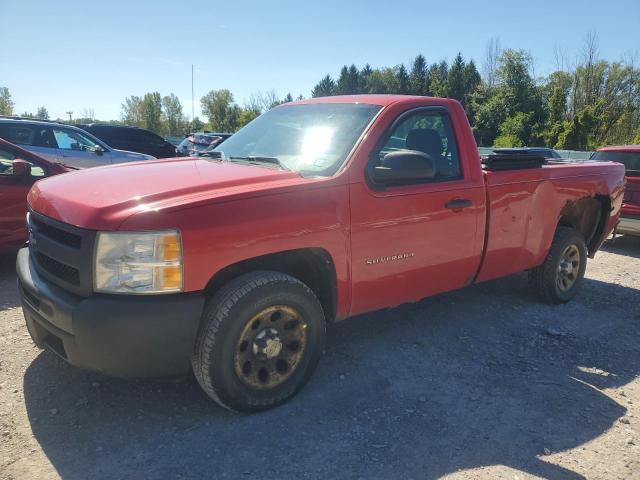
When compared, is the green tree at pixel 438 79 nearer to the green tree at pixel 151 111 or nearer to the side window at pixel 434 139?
the green tree at pixel 151 111

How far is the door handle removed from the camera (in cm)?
377

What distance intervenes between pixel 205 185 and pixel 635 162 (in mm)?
7816

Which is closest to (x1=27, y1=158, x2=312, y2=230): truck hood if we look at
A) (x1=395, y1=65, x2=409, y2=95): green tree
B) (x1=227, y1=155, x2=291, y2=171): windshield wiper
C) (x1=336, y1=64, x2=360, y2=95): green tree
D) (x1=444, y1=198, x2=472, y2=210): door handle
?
(x1=227, y1=155, x2=291, y2=171): windshield wiper

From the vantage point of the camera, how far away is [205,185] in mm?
2914

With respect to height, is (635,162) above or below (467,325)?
above

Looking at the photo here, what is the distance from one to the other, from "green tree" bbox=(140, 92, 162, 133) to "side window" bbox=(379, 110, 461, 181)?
231 ft

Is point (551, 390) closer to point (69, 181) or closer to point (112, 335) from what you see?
point (112, 335)

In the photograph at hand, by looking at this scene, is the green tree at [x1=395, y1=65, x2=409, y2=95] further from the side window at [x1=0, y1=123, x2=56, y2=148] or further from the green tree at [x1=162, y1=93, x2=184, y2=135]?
the side window at [x1=0, y1=123, x2=56, y2=148]

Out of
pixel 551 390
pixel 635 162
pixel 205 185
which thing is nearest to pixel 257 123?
pixel 205 185

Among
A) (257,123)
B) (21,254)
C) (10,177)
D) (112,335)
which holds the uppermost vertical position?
(257,123)

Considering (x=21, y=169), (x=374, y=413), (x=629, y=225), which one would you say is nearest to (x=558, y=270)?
(x=374, y=413)

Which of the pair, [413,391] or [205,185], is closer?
[205,185]

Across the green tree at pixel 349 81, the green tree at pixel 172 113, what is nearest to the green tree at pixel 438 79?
the green tree at pixel 349 81

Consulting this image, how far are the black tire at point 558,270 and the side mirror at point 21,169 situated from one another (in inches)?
218
